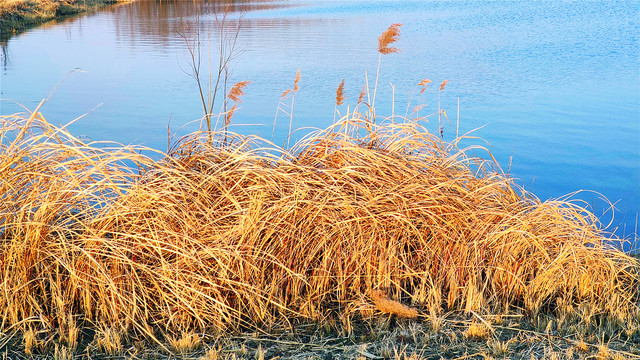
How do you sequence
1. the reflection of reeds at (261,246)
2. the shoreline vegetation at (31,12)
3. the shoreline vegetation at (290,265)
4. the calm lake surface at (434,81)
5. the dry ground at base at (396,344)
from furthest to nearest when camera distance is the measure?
1. the shoreline vegetation at (31,12)
2. the calm lake surface at (434,81)
3. the reflection of reeds at (261,246)
4. the shoreline vegetation at (290,265)
5. the dry ground at base at (396,344)

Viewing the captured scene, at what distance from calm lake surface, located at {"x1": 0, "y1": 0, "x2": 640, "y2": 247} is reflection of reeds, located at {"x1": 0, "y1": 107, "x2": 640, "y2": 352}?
1.08m

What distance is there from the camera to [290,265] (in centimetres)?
325

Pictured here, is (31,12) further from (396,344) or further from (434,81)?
(396,344)

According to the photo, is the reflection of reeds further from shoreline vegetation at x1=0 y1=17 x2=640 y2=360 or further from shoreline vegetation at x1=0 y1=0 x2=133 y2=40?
shoreline vegetation at x1=0 y1=0 x2=133 y2=40

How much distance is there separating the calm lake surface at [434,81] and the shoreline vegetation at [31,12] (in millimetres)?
1151

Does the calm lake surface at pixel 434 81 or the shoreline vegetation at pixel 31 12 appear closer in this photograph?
the calm lake surface at pixel 434 81

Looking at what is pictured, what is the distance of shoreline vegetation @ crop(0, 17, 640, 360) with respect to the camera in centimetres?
288

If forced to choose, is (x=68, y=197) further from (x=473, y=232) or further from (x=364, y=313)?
(x=473, y=232)

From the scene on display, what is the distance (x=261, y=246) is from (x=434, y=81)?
934cm

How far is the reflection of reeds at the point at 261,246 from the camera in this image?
3061 mm

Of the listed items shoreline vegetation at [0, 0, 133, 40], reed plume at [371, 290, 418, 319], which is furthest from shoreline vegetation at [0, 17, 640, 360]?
shoreline vegetation at [0, 0, 133, 40]

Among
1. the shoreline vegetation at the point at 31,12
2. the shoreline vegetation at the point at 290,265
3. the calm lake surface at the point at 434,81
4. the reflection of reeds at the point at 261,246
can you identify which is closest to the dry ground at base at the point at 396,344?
the shoreline vegetation at the point at 290,265

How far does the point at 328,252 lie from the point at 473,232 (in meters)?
0.90

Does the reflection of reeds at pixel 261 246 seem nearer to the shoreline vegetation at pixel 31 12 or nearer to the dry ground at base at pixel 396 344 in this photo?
the dry ground at base at pixel 396 344
